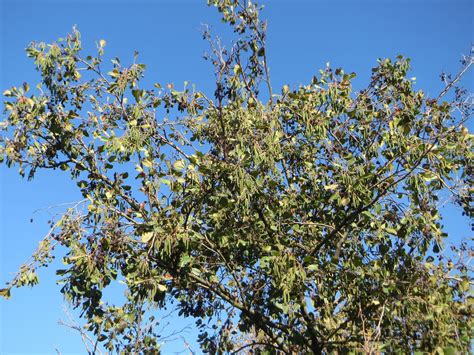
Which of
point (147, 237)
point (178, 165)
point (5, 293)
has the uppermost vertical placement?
point (178, 165)

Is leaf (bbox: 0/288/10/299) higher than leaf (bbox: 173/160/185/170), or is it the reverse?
leaf (bbox: 173/160/185/170)

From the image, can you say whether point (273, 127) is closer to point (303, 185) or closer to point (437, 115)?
point (303, 185)

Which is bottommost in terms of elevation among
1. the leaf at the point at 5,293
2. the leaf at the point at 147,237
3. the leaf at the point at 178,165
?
the leaf at the point at 147,237

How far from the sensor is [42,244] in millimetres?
6070

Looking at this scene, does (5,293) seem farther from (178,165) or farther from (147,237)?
(178,165)

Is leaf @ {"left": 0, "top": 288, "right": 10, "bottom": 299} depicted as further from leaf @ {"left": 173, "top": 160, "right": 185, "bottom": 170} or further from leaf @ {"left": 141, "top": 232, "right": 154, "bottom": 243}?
leaf @ {"left": 173, "top": 160, "right": 185, "bottom": 170}

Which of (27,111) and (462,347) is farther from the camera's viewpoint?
(27,111)

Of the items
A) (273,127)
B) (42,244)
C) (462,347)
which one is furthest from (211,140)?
(462,347)

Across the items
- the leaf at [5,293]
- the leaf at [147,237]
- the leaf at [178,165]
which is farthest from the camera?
the leaf at [178,165]

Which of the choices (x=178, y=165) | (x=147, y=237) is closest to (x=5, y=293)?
(x=147, y=237)

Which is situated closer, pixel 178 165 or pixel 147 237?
pixel 147 237

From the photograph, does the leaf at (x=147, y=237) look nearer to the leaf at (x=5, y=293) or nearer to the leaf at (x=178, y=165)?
the leaf at (x=178, y=165)

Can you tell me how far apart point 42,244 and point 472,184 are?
509cm

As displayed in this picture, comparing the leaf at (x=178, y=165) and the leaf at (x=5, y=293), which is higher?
the leaf at (x=178, y=165)
